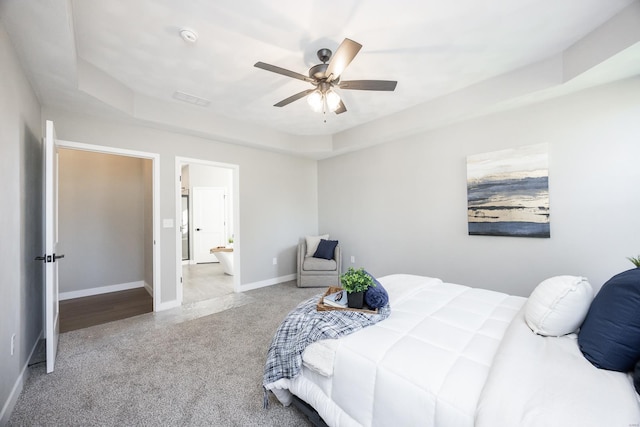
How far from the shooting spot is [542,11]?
1.91m

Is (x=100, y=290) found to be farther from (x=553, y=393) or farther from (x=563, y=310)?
(x=563, y=310)

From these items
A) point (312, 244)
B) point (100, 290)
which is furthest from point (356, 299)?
point (100, 290)

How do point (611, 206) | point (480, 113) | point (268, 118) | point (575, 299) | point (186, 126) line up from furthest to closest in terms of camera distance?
point (268, 118), point (186, 126), point (480, 113), point (611, 206), point (575, 299)

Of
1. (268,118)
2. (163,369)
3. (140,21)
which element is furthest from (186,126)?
(163,369)

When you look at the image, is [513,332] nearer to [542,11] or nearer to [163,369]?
[542,11]

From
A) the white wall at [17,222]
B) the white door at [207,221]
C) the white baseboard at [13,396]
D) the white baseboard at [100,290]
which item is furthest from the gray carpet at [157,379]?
the white door at [207,221]

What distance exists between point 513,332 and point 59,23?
10.6 feet

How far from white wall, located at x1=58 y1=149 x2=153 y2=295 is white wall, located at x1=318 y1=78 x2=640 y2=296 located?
3.77 m

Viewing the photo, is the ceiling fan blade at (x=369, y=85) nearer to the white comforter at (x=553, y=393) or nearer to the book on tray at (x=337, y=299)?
the book on tray at (x=337, y=299)

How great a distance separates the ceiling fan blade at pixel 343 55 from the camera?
5.60ft

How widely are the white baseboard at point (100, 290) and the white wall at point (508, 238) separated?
3.95m

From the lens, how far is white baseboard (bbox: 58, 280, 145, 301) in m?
4.16

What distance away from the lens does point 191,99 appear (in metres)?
3.27

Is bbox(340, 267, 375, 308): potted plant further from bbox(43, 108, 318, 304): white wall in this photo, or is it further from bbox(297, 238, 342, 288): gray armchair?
bbox(43, 108, 318, 304): white wall
